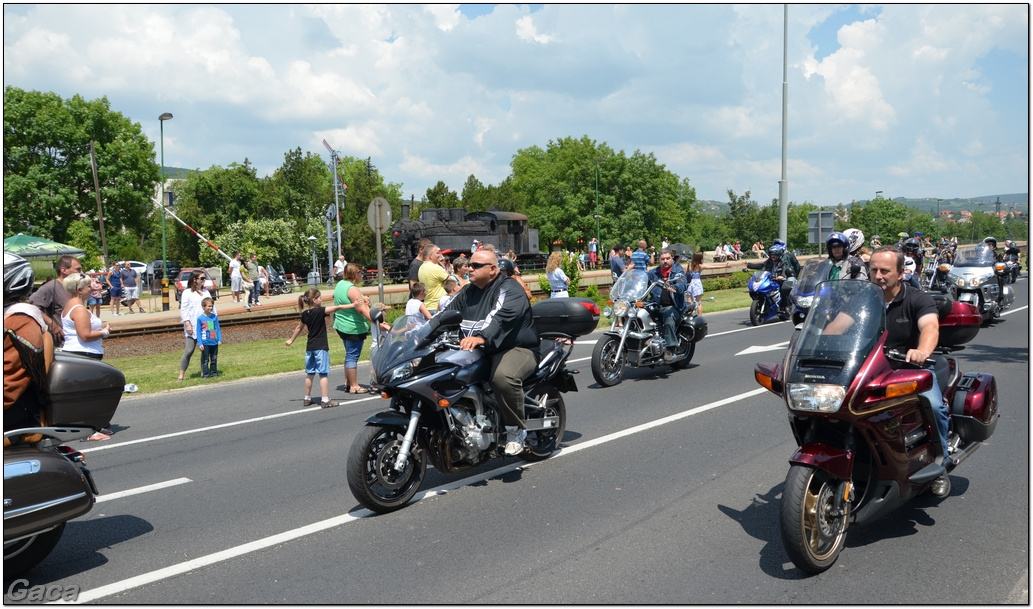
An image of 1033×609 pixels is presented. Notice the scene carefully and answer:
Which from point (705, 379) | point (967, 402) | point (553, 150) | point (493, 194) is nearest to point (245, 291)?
point (705, 379)

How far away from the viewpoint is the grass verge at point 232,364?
12799 mm

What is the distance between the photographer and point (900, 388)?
453 cm

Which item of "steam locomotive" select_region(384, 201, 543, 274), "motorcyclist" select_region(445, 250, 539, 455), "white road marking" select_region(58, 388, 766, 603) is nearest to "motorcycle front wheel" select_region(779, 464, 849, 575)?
"motorcyclist" select_region(445, 250, 539, 455)

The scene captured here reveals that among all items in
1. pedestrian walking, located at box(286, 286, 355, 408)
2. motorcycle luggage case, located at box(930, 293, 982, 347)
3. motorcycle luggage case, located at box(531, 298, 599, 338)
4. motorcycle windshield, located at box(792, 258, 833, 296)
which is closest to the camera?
motorcycle luggage case, located at box(930, 293, 982, 347)

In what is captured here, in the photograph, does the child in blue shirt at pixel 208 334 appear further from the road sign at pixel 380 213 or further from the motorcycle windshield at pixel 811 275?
the motorcycle windshield at pixel 811 275

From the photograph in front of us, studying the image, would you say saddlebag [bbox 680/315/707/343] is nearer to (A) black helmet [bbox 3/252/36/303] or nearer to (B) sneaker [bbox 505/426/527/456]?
(B) sneaker [bbox 505/426/527/456]

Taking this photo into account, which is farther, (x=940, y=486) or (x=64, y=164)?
(x=64, y=164)

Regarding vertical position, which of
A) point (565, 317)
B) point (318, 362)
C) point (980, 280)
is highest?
point (565, 317)

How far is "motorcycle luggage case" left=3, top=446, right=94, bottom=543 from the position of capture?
13.9 feet

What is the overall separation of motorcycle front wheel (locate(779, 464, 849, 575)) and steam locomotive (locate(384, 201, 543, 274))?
1347 inches

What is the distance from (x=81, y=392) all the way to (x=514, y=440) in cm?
314

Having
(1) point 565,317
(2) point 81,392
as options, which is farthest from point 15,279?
(1) point 565,317

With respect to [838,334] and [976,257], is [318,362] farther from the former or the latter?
[976,257]

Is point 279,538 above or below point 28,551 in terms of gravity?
below
